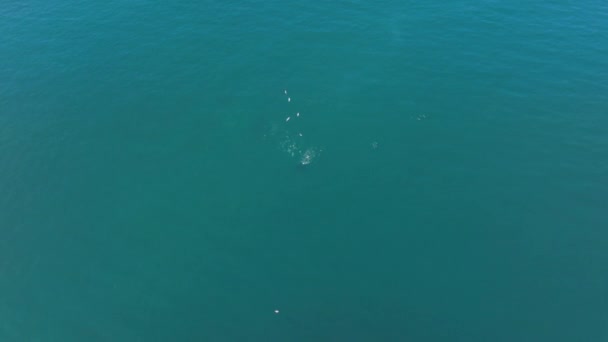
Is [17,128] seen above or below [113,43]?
below

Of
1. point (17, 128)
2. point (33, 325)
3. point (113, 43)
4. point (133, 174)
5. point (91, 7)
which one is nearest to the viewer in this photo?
point (33, 325)

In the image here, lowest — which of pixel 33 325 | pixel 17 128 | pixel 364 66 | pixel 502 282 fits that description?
pixel 33 325

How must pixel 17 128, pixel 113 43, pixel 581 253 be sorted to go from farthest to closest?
pixel 113 43 → pixel 17 128 → pixel 581 253

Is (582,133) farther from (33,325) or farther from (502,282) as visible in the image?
(33,325)

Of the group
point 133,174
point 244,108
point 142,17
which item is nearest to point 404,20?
point 244,108

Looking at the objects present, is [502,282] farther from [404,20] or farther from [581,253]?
[404,20]

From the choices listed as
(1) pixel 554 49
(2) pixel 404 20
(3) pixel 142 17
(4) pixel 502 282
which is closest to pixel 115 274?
(4) pixel 502 282

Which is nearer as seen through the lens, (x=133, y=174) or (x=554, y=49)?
(x=133, y=174)
